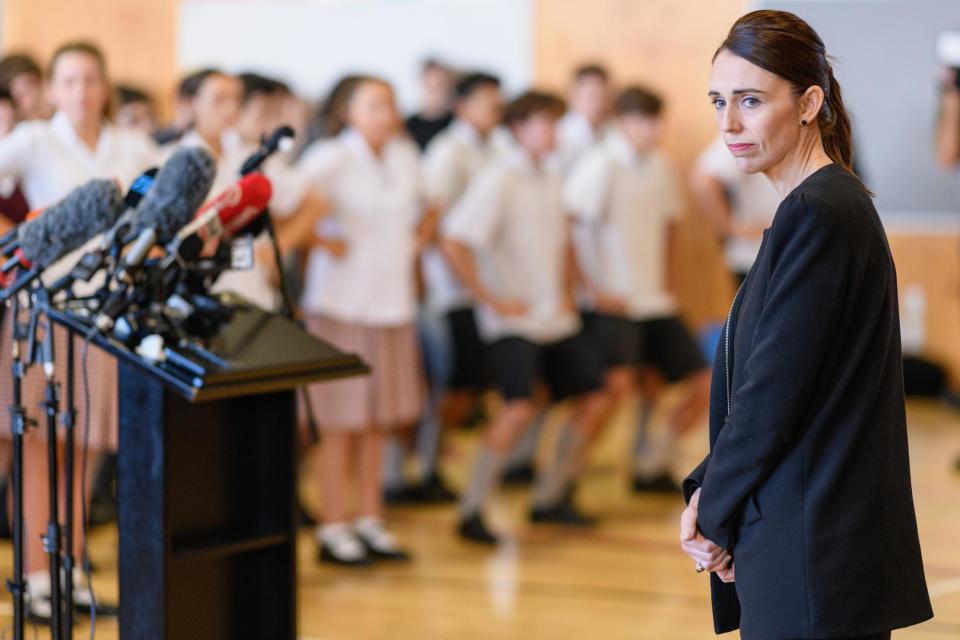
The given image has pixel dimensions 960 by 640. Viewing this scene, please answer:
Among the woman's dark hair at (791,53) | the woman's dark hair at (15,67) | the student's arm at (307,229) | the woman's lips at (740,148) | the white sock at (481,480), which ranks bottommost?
the white sock at (481,480)

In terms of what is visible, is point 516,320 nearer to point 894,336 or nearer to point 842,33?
point 894,336

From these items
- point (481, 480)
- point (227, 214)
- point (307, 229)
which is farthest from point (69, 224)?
point (481, 480)

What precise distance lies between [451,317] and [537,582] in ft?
4.57

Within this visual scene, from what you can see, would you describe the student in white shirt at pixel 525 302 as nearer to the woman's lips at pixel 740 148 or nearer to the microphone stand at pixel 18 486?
the microphone stand at pixel 18 486

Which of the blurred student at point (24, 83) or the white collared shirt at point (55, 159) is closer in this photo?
the white collared shirt at point (55, 159)

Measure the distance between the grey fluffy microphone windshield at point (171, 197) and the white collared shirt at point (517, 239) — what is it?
2109mm

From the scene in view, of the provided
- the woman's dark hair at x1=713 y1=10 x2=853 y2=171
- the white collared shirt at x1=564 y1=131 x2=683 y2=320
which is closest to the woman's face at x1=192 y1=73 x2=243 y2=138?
the white collared shirt at x1=564 y1=131 x2=683 y2=320

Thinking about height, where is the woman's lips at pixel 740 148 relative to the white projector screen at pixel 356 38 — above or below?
below

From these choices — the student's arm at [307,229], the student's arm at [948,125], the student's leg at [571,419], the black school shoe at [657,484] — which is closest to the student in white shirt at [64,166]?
the student's arm at [307,229]

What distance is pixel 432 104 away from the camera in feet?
21.5

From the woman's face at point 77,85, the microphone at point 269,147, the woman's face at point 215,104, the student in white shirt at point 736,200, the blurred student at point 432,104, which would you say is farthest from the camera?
the blurred student at point 432,104

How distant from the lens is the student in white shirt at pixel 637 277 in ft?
16.2

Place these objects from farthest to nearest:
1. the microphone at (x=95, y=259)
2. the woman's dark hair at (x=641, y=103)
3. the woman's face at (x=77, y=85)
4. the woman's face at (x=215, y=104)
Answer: the woman's dark hair at (x=641, y=103), the woman's face at (x=215, y=104), the woman's face at (x=77, y=85), the microphone at (x=95, y=259)

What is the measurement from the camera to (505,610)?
12.1 ft
